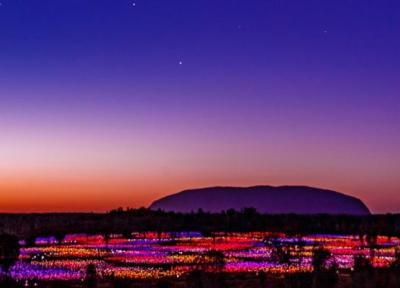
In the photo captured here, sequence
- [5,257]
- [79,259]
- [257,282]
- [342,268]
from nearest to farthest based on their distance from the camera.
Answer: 1. [257,282]
2. [5,257]
3. [342,268]
4. [79,259]

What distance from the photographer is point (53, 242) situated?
44906mm

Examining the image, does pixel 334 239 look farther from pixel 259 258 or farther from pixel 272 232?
pixel 259 258

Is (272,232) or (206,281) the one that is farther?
(272,232)

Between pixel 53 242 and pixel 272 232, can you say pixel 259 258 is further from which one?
pixel 272 232

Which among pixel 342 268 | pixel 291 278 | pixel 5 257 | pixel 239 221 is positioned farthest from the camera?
pixel 239 221

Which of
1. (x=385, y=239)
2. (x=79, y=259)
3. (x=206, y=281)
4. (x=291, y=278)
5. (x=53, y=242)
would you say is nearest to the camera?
(x=206, y=281)

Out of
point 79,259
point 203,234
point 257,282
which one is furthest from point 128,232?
point 257,282

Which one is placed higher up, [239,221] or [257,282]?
[239,221]

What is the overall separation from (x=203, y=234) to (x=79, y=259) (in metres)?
17.7

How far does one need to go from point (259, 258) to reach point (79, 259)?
7.55m

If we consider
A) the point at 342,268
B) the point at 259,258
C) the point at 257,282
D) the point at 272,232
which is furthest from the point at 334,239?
the point at 257,282

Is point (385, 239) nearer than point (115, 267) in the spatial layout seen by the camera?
No

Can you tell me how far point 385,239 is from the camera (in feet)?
157

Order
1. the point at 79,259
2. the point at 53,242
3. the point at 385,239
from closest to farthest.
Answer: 1. the point at 79,259
2. the point at 53,242
3. the point at 385,239
